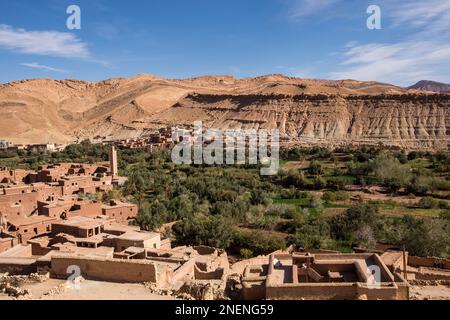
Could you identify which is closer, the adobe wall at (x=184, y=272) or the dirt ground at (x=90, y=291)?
the dirt ground at (x=90, y=291)

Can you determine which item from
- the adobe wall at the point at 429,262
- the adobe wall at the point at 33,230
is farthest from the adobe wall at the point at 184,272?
the adobe wall at the point at 429,262

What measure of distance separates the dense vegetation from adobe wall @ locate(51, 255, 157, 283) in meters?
7.36

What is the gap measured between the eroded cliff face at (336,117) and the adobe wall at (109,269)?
159 ft

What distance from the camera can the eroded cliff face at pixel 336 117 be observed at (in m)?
58.3

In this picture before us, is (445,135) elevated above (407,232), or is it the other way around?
(445,135)

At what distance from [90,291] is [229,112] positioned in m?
66.6

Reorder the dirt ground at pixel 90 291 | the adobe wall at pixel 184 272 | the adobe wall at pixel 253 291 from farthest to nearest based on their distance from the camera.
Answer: the adobe wall at pixel 184 272
the adobe wall at pixel 253 291
the dirt ground at pixel 90 291

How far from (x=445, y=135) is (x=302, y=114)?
65.9 ft

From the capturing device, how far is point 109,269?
1195cm

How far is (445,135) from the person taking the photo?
2200 inches

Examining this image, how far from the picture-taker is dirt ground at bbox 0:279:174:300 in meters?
10.7

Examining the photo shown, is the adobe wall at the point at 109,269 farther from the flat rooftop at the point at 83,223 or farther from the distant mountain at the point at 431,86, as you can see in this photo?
the distant mountain at the point at 431,86
